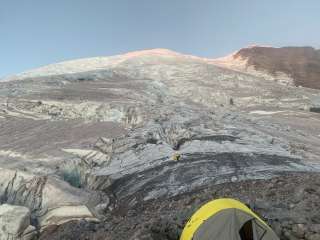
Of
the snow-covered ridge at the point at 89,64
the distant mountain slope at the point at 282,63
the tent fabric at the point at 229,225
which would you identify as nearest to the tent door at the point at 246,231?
the tent fabric at the point at 229,225

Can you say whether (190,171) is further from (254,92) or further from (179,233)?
(254,92)

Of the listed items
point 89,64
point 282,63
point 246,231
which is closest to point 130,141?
point 246,231

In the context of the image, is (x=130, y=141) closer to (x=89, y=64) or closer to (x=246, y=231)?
(x=246, y=231)

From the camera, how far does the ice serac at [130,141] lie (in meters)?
19.6

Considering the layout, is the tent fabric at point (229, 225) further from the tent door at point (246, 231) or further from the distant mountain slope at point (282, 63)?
the distant mountain slope at point (282, 63)

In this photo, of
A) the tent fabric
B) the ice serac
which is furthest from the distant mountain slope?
the tent fabric

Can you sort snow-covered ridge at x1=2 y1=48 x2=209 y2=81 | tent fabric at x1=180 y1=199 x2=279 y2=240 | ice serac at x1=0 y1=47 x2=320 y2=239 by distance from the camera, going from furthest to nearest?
snow-covered ridge at x1=2 y1=48 x2=209 y2=81, ice serac at x1=0 y1=47 x2=320 y2=239, tent fabric at x1=180 y1=199 x2=279 y2=240

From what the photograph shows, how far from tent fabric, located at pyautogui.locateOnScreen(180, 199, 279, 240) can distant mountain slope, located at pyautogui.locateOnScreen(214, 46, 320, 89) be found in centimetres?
4285

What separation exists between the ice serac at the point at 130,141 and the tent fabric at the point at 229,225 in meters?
6.75

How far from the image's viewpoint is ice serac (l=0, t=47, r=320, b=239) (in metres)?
19.6

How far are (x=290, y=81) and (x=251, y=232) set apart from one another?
1729 inches

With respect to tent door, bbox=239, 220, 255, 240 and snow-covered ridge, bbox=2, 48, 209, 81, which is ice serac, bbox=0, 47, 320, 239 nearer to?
tent door, bbox=239, 220, 255, 240

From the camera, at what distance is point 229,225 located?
1102 centimetres

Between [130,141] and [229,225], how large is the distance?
49.3 ft
